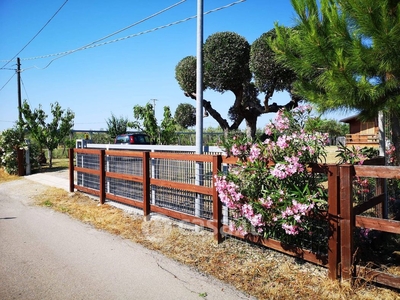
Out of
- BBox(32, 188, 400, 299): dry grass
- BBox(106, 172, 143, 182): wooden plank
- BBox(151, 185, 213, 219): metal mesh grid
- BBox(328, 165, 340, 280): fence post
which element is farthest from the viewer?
BBox(106, 172, 143, 182): wooden plank

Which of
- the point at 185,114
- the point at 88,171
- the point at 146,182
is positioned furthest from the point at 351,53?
the point at 185,114

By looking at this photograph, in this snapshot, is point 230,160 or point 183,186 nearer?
point 230,160

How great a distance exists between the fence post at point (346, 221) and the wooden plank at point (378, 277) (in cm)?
9

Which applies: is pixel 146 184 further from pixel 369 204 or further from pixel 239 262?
pixel 369 204

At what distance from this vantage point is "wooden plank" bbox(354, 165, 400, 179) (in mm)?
3158

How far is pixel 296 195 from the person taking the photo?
3740 mm

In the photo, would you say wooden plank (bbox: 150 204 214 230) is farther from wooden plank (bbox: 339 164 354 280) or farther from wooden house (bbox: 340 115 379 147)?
wooden house (bbox: 340 115 379 147)

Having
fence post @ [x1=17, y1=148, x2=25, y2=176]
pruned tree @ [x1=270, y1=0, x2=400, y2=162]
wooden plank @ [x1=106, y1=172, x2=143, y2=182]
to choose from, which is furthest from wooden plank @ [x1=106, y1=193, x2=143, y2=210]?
fence post @ [x1=17, y1=148, x2=25, y2=176]

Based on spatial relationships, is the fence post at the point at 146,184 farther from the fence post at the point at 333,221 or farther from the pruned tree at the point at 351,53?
the fence post at the point at 333,221

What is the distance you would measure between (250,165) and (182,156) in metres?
1.67

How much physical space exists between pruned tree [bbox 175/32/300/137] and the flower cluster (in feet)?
37.3

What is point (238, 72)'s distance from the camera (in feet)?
58.4

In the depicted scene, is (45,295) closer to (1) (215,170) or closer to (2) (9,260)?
(2) (9,260)

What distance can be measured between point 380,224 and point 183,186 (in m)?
3.06
